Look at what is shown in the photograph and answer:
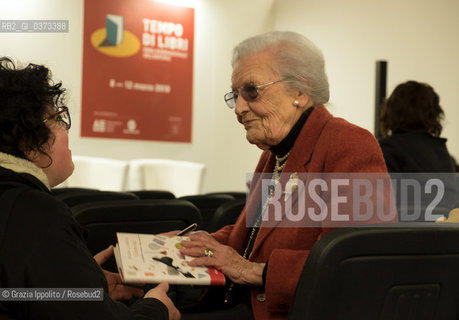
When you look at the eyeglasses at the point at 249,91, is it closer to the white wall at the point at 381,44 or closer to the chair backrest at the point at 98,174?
the white wall at the point at 381,44

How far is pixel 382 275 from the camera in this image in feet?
4.00

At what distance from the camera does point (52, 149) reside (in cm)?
134

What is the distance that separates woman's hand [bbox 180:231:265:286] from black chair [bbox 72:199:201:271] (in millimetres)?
319

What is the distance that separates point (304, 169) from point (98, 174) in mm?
5114

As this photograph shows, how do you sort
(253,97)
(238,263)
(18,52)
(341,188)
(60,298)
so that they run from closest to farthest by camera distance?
(60,298) → (341,188) → (238,263) → (253,97) → (18,52)

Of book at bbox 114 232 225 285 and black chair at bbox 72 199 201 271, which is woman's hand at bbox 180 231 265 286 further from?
black chair at bbox 72 199 201 271

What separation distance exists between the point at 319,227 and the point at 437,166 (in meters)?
1.97

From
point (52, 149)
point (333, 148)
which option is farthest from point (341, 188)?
point (52, 149)

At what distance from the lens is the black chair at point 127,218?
6.72 feet

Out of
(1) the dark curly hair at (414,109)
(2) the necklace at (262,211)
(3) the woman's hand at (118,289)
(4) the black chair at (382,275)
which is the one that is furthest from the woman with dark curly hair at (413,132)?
(4) the black chair at (382,275)

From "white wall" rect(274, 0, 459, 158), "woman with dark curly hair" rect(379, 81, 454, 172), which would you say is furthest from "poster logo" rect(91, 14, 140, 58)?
"woman with dark curly hair" rect(379, 81, 454, 172)

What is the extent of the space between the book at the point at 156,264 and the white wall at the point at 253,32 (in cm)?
424

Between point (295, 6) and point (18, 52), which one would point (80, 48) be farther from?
point (295, 6)

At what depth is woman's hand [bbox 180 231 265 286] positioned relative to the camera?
1.77 m
